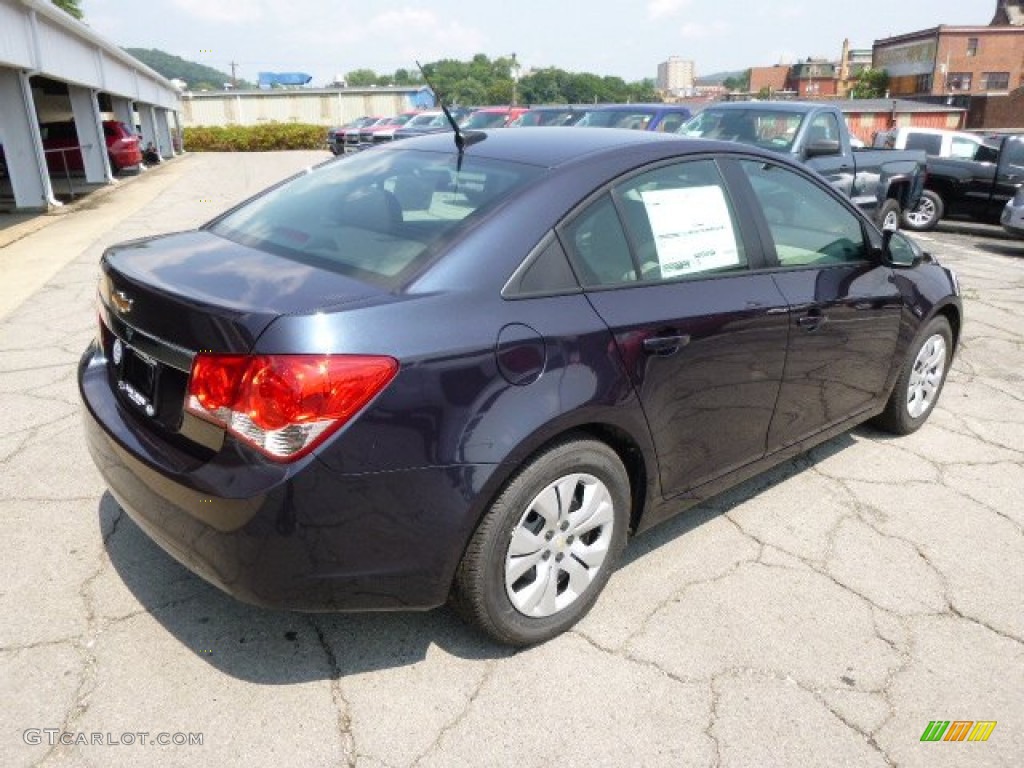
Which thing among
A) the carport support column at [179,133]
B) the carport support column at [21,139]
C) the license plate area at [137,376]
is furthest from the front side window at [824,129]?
the carport support column at [179,133]

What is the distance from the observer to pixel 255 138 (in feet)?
120

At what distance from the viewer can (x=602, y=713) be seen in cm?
229

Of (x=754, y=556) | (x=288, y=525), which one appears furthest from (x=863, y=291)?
(x=288, y=525)

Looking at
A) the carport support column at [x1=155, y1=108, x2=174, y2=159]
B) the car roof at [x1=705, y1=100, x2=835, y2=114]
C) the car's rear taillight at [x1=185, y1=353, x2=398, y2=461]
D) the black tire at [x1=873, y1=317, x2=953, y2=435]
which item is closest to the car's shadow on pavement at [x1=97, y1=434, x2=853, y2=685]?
the car's rear taillight at [x1=185, y1=353, x2=398, y2=461]

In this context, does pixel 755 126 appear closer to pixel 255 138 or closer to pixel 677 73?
pixel 255 138

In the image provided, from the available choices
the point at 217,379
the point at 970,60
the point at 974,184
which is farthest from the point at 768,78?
the point at 217,379

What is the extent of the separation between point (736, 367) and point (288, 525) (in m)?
1.73

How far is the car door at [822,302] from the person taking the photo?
10.4 ft

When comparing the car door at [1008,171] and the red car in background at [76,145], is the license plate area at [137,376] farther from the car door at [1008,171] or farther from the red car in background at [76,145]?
the red car in background at [76,145]

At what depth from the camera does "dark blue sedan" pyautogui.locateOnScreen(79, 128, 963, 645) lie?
202 centimetres

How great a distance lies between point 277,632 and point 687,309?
69.0 inches

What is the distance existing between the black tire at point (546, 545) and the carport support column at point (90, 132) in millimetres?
17202

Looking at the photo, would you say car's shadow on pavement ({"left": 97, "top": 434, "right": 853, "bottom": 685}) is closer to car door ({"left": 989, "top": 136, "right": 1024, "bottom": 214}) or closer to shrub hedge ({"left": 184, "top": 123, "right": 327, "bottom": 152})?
car door ({"left": 989, "top": 136, "right": 1024, "bottom": 214})

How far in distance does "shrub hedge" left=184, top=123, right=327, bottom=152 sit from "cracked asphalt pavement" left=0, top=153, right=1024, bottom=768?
36.3 meters
